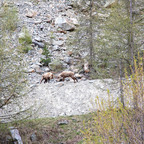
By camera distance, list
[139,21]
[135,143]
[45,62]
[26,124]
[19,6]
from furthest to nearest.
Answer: [19,6]
[45,62]
[139,21]
[26,124]
[135,143]

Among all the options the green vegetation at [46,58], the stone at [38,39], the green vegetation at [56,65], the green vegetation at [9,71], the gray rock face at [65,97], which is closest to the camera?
the green vegetation at [9,71]

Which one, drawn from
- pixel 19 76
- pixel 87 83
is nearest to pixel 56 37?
pixel 87 83

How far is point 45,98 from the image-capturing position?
14.0 meters

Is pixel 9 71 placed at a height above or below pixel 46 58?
below

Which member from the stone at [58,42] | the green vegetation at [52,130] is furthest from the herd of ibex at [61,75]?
the stone at [58,42]

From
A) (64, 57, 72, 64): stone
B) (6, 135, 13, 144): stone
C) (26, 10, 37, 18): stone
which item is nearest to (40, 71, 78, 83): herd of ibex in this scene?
(64, 57, 72, 64): stone

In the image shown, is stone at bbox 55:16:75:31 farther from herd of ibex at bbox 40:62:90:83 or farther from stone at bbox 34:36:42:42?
herd of ibex at bbox 40:62:90:83

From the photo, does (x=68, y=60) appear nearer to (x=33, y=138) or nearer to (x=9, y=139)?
(x=33, y=138)

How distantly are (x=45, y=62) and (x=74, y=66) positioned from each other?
297 centimetres

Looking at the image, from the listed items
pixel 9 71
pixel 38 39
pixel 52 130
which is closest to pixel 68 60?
pixel 38 39

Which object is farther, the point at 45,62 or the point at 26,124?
the point at 45,62

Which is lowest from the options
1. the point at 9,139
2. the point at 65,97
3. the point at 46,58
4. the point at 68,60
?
the point at 9,139

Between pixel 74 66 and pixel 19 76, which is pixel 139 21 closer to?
pixel 19 76

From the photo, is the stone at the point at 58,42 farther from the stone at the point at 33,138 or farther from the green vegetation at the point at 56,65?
the stone at the point at 33,138
